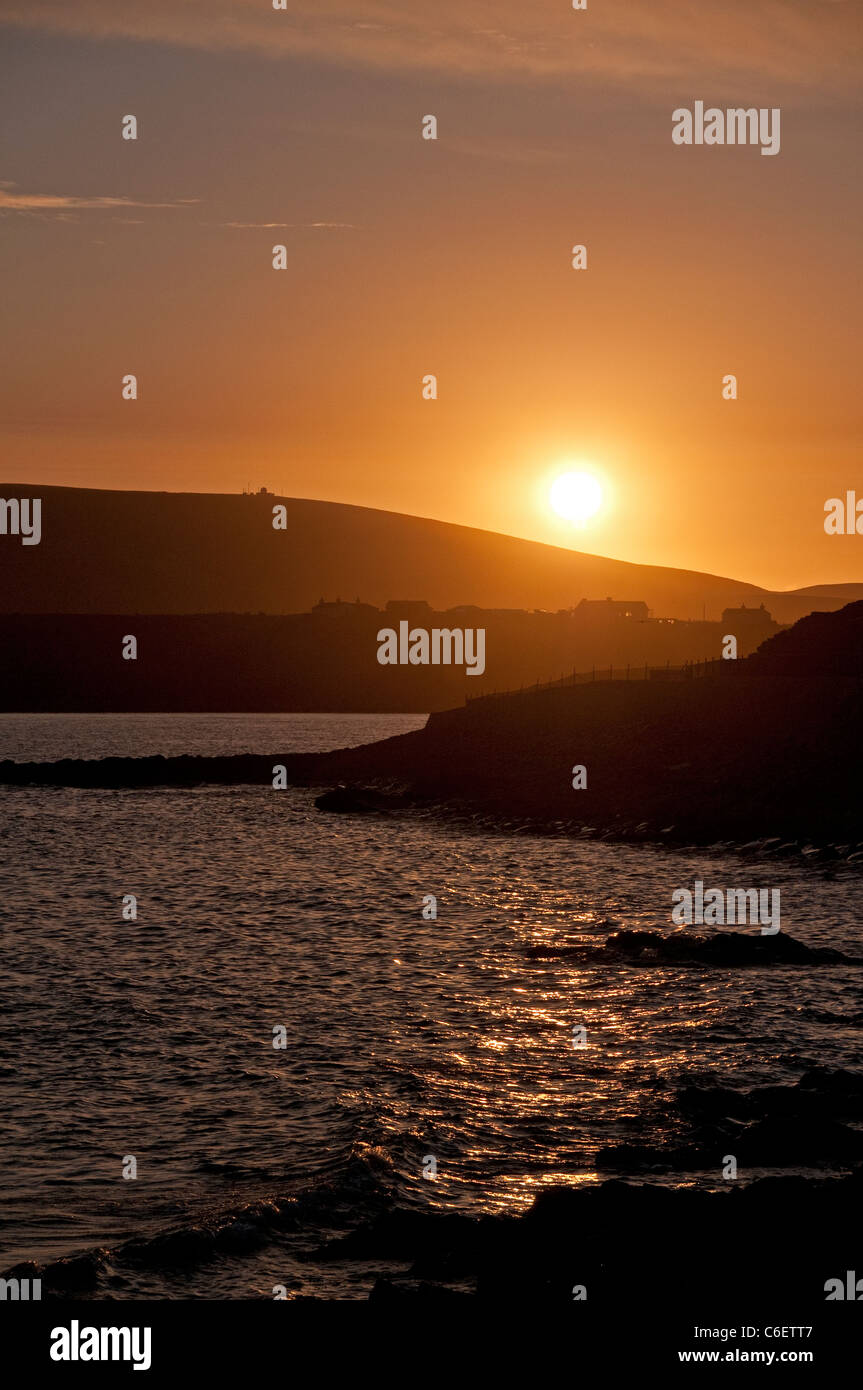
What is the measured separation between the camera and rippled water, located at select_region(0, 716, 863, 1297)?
59.7 feet

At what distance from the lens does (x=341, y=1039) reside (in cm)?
2702

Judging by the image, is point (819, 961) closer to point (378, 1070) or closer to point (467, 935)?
point (467, 935)

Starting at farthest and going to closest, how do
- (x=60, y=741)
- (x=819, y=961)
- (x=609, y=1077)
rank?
(x=60, y=741) < (x=819, y=961) < (x=609, y=1077)

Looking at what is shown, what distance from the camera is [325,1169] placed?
19141 millimetres

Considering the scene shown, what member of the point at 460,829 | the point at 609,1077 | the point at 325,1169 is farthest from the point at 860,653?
the point at 325,1169

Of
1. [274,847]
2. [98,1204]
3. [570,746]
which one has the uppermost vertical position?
[570,746]

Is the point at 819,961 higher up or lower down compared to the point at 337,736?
lower down

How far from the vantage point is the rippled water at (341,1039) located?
59.7 ft
